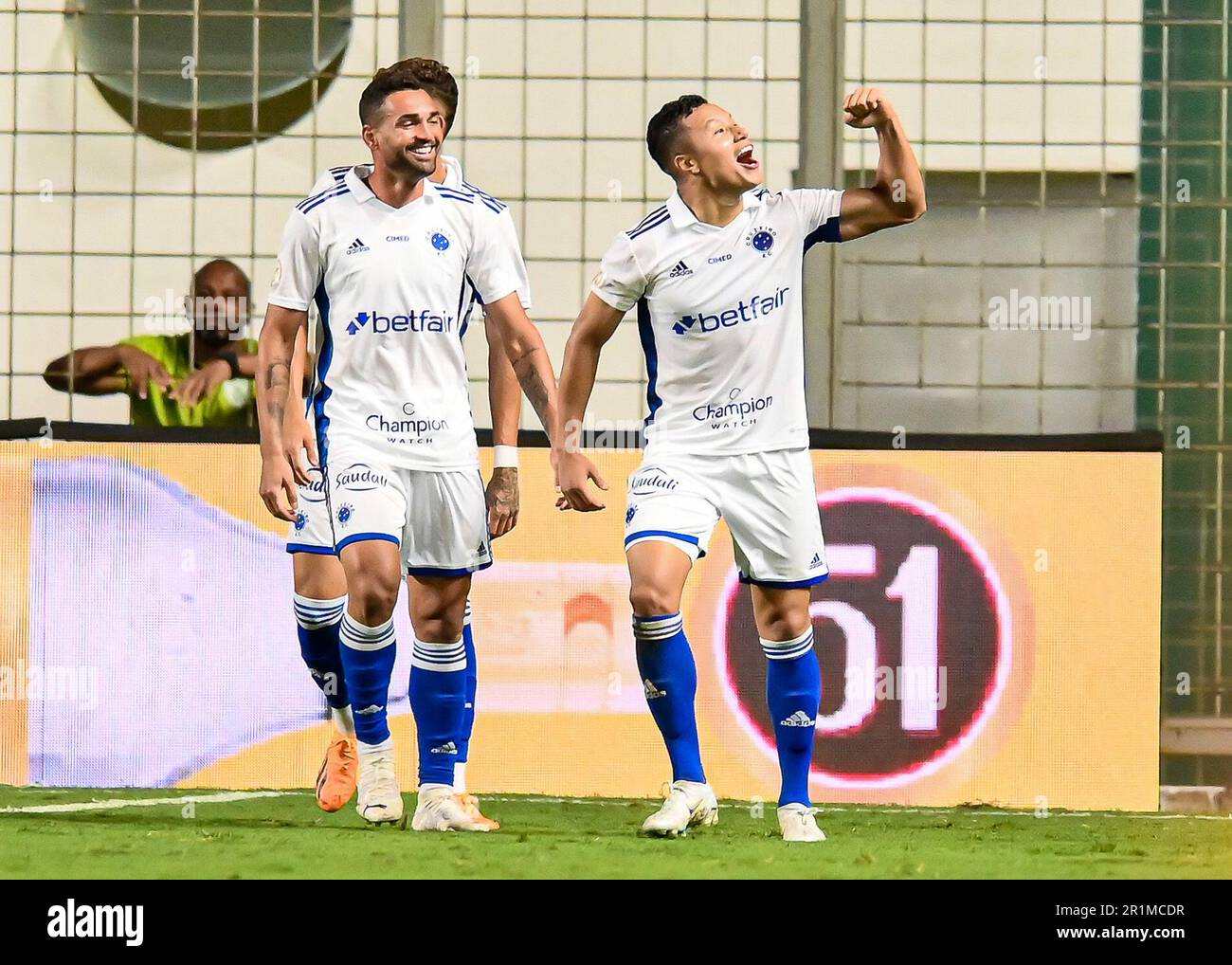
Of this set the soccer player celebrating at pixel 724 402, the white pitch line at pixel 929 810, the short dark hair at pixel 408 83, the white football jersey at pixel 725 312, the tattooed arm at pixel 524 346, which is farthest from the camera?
the white pitch line at pixel 929 810

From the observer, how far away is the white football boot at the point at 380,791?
6090mm

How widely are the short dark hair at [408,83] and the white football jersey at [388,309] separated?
8.8 inches

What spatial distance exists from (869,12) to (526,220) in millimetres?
1581

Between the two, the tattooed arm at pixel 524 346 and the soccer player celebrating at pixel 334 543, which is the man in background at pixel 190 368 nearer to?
the soccer player celebrating at pixel 334 543

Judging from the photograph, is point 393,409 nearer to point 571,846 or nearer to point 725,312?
point 725,312

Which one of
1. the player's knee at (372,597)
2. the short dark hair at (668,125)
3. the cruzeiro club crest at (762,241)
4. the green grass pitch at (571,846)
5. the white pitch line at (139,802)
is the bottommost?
the white pitch line at (139,802)

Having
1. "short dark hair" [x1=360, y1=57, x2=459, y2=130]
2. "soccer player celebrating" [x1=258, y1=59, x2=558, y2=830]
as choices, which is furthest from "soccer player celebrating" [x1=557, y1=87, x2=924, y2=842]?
"short dark hair" [x1=360, y1=57, x2=459, y2=130]

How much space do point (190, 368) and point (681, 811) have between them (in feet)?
11.6

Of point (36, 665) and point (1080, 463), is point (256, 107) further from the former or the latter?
point (1080, 463)

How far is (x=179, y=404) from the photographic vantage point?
848 cm

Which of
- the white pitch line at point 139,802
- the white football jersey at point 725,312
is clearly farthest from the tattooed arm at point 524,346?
the white pitch line at point 139,802

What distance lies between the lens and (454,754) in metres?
6.07

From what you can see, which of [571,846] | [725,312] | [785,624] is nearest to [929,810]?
[785,624]

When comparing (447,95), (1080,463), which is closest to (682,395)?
(447,95)
